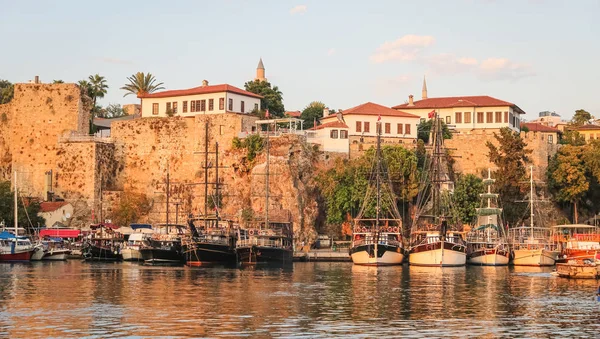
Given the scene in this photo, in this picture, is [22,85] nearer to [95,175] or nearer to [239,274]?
[95,175]

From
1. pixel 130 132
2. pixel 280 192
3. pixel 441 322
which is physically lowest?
pixel 441 322

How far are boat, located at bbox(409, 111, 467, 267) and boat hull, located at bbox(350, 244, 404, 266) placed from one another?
136 centimetres

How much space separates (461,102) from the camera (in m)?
95.4

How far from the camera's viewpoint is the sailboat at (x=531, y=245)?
72688mm

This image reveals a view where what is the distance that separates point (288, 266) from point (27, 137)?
33460mm

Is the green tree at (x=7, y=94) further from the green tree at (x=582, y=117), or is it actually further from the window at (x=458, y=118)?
the green tree at (x=582, y=117)

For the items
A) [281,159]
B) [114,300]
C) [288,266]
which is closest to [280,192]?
[281,159]

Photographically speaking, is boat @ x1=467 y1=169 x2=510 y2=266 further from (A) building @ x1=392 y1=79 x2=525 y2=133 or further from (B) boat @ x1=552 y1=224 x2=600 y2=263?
(A) building @ x1=392 y1=79 x2=525 y2=133

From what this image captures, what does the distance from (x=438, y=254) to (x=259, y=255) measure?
12353mm

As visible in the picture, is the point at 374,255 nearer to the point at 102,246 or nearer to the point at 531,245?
the point at 531,245

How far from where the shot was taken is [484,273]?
63031 millimetres

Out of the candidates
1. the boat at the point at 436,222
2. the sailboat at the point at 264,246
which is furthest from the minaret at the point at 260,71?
the sailboat at the point at 264,246

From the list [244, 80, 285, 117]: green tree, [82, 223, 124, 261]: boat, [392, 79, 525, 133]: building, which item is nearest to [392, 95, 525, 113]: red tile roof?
[392, 79, 525, 133]: building

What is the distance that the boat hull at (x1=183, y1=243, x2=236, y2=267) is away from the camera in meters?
67.9
